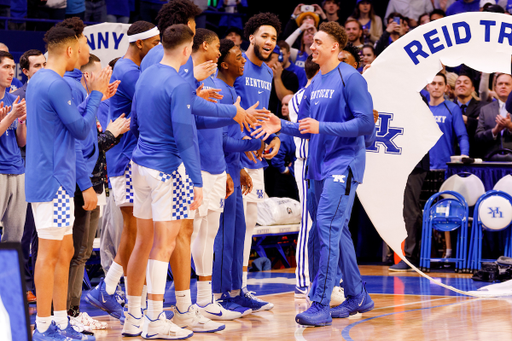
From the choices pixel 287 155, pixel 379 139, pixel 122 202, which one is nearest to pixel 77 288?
pixel 122 202

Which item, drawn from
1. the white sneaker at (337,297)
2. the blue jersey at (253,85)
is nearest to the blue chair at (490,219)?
the white sneaker at (337,297)

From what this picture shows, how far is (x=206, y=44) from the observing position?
15.1 feet

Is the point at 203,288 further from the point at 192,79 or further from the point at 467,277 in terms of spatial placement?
the point at 467,277

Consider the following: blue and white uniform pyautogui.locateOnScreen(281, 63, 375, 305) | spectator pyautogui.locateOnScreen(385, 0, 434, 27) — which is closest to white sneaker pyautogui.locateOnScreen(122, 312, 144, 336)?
blue and white uniform pyautogui.locateOnScreen(281, 63, 375, 305)

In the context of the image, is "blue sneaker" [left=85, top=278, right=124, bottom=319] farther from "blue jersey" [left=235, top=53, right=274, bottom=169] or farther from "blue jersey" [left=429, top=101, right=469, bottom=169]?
"blue jersey" [left=429, top=101, right=469, bottom=169]

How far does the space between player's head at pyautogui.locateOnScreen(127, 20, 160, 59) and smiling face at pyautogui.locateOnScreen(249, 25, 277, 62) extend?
1.01 meters

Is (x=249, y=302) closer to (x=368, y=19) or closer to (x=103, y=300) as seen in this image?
(x=103, y=300)

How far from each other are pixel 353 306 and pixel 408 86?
2.12 m

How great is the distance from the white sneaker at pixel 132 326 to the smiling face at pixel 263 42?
2375 mm

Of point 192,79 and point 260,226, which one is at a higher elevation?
point 192,79

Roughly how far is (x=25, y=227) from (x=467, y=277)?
15.3 feet

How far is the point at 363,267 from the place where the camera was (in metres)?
7.97

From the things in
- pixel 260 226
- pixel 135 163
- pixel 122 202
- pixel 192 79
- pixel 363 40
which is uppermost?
pixel 363 40

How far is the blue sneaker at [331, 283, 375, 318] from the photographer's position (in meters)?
4.72
